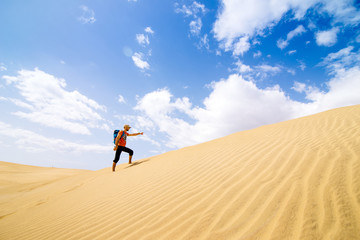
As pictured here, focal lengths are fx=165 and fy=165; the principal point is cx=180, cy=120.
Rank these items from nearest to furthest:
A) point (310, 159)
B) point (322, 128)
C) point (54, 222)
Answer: point (310, 159) → point (54, 222) → point (322, 128)

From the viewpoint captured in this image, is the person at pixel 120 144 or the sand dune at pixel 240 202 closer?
the sand dune at pixel 240 202

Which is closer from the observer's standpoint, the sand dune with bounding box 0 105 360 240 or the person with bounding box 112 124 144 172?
the sand dune with bounding box 0 105 360 240

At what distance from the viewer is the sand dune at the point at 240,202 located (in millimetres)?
1640

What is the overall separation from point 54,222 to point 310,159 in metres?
4.78

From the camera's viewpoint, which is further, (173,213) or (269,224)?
(173,213)

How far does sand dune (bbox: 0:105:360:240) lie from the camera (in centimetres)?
164

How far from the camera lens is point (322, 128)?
4.69 meters

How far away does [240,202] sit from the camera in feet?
6.95

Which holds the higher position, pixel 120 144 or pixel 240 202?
pixel 120 144

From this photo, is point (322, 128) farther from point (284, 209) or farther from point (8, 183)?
point (8, 183)

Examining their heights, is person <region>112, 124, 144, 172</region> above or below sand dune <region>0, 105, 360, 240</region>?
above

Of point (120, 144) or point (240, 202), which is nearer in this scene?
point (240, 202)

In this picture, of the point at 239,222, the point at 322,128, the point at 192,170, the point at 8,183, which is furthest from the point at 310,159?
the point at 8,183

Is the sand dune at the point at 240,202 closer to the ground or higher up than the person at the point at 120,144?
closer to the ground
